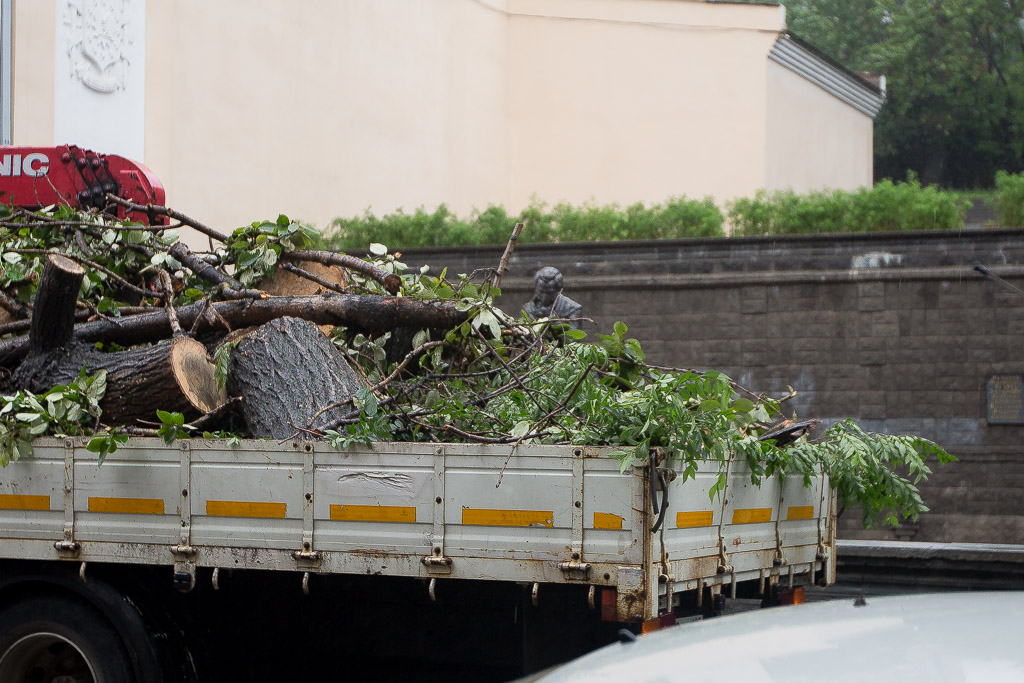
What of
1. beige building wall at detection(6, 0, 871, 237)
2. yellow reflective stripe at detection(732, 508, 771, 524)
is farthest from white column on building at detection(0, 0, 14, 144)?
yellow reflective stripe at detection(732, 508, 771, 524)

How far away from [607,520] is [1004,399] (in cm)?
1034

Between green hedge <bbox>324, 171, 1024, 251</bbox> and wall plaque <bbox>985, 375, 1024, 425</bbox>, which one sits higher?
green hedge <bbox>324, 171, 1024, 251</bbox>

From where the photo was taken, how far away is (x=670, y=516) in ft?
14.7

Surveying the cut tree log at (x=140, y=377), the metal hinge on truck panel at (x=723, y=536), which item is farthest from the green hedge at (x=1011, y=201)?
the cut tree log at (x=140, y=377)

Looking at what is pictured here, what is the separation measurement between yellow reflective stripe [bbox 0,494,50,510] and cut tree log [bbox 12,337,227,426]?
699 mm

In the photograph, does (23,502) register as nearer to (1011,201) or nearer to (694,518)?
(694,518)

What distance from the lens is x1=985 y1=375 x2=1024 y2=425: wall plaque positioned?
13.3 m

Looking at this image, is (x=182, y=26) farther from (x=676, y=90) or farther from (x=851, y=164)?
(x=851, y=164)

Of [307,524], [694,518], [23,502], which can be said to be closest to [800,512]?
[694,518]

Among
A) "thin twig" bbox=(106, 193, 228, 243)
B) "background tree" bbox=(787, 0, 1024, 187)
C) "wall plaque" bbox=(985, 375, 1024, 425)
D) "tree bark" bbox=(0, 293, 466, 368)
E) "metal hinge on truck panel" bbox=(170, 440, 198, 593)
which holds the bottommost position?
"metal hinge on truck panel" bbox=(170, 440, 198, 593)

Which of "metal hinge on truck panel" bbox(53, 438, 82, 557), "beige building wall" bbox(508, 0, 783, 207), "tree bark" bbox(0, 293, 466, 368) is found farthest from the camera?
"beige building wall" bbox(508, 0, 783, 207)

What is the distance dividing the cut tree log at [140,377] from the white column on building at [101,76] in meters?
8.29

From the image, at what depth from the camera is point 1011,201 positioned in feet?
46.2

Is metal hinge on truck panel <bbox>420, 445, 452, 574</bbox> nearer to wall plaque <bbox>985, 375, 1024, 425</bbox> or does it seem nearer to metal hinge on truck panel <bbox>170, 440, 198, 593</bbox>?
metal hinge on truck panel <bbox>170, 440, 198, 593</bbox>
